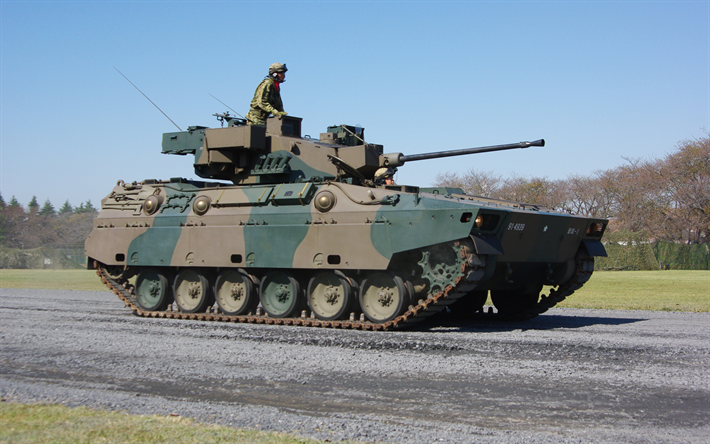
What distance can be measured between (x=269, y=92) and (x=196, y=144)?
7.20 feet

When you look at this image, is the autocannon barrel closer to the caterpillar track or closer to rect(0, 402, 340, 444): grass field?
the caterpillar track

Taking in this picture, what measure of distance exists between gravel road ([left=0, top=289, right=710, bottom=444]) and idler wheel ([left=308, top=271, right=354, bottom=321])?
1069 millimetres

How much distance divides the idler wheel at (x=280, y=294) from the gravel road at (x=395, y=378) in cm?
136

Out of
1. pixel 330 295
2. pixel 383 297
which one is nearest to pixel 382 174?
pixel 330 295

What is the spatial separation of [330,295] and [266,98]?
5702mm

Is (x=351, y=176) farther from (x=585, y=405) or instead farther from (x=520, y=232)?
(x=585, y=405)

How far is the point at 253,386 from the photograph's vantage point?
7930 millimetres

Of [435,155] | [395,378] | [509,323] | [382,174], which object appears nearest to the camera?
[395,378]

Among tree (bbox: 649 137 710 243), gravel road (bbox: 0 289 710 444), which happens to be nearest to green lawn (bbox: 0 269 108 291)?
gravel road (bbox: 0 289 710 444)

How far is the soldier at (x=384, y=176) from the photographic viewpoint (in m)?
16.0

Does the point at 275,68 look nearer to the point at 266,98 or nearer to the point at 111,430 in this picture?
the point at 266,98

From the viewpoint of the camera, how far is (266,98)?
17953 mm

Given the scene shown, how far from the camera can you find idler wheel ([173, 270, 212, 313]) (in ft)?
55.7

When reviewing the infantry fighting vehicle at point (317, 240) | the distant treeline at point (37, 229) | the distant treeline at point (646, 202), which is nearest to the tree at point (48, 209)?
the distant treeline at point (37, 229)
